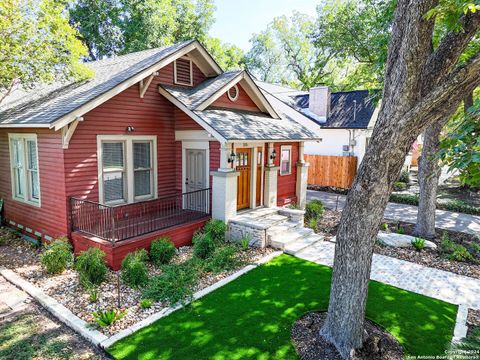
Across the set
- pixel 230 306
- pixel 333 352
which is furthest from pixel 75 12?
pixel 333 352

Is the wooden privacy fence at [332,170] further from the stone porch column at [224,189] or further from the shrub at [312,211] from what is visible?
the stone porch column at [224,189]

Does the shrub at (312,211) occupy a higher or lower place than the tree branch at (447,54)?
lower

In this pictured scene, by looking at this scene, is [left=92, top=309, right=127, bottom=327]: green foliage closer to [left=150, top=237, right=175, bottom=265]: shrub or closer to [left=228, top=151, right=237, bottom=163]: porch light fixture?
[left=150, top=237, right=175, bottom=265]: shrub

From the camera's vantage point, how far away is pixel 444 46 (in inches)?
190

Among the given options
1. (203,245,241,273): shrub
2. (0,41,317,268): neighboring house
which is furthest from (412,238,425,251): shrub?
(203,245,241,273): shrub

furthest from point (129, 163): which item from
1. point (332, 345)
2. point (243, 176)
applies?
point (332, 345)

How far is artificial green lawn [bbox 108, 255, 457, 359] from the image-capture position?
201 inches

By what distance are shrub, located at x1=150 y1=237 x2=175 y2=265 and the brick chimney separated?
15.5 meters

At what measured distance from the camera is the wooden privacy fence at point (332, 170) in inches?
748

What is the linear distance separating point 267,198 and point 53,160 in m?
6.74

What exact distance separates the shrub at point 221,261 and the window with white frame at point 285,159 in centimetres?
500

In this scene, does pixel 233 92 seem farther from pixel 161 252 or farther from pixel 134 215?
pixel 161 252

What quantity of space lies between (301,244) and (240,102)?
5396 millimetres

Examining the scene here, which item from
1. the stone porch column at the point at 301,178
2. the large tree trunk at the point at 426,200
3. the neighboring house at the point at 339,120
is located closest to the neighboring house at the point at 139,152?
the stone porch column at the point at 301,178
